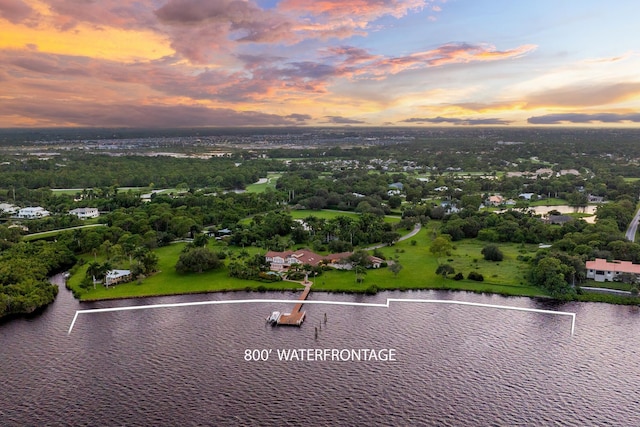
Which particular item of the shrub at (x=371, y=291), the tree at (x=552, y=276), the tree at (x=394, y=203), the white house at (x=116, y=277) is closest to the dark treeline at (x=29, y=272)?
the white house at (x=116, y=277)

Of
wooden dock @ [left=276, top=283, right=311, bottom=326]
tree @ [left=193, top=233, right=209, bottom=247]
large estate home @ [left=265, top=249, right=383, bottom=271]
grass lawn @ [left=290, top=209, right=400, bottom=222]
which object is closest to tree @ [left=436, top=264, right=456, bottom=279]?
large estate home @ [left=265, top=249, right=383, bottom=271]

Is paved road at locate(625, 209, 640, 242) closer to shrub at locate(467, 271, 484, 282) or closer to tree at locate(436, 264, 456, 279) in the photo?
shrub at locate(467, 271, 484, 282)

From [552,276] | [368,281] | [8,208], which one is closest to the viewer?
[552,276]

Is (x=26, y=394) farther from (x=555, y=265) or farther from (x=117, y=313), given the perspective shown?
(x=555, y=265)

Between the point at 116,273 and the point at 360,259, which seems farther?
the point at 360,259

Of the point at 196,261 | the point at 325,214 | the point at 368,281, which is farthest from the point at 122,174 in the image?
the point at 368,281

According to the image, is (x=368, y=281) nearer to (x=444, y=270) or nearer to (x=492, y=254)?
(x=444, y=270)
